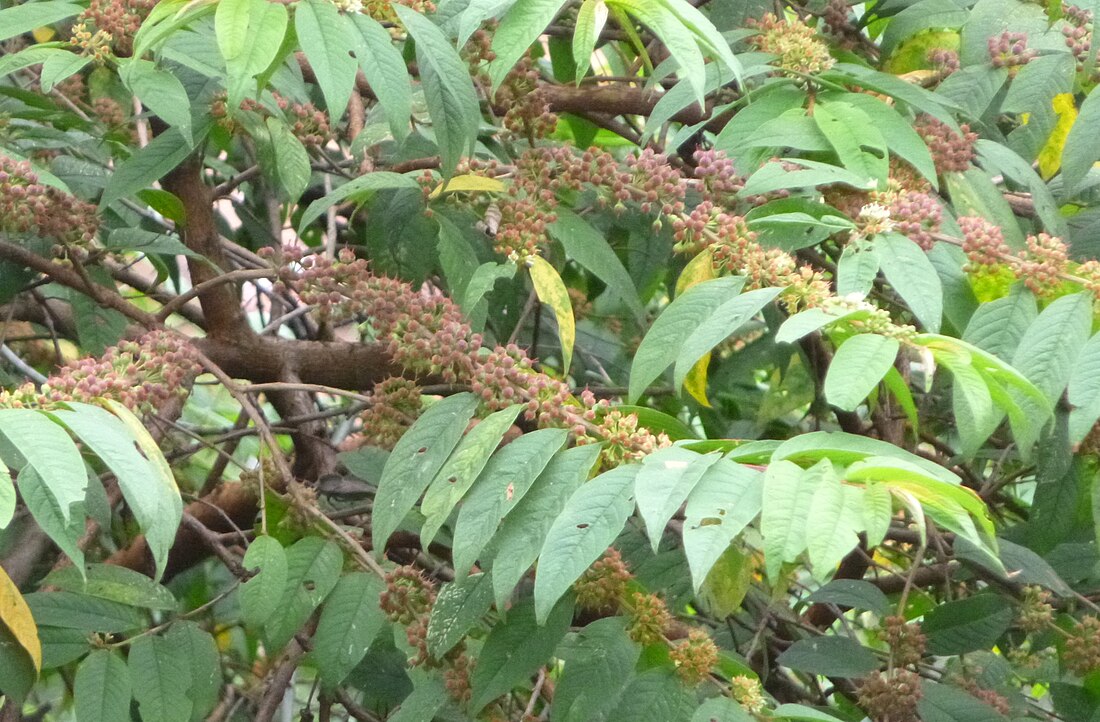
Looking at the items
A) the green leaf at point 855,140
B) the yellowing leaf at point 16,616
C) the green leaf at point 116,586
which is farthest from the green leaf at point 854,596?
the yellowing leaf at point 16,616

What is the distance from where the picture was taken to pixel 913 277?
104cm

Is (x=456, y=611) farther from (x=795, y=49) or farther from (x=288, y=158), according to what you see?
(x=795, y=49)

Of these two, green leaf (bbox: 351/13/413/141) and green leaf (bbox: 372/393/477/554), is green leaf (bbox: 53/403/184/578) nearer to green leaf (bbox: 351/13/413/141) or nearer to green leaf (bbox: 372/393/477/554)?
green leaf (bbox: 372/393/477/554)

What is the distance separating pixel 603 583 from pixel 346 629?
10.8 inches

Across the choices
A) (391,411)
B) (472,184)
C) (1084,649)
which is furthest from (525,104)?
(1084,649)

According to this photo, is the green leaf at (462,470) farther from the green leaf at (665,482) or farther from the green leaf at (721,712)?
the green leaf at (721,712)

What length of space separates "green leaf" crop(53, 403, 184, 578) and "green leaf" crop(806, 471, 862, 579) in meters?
0.45

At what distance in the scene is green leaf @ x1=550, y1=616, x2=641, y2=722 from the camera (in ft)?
3.37

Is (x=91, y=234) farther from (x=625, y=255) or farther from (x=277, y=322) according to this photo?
(x=625, y=255)

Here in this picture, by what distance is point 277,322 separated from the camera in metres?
1.77

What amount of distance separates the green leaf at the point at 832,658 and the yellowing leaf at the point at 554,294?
1.38 ft

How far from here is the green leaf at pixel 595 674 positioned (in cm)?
103

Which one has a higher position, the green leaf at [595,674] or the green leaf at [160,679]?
the green leaf at [595,674]

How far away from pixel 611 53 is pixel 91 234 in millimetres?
1027
